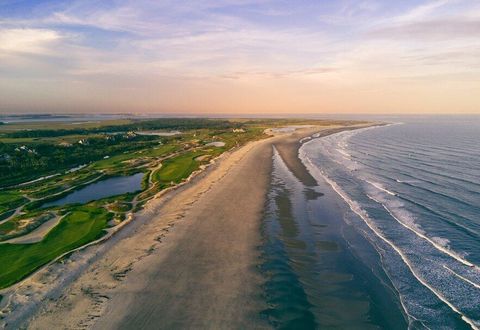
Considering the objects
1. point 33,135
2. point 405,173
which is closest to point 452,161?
point 405,173

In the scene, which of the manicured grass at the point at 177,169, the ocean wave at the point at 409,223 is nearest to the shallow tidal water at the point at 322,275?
the ocean wave at the point at 409,223

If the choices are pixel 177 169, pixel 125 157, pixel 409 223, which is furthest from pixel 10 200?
pixel 409 223

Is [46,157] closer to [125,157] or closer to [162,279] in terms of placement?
[125,157]

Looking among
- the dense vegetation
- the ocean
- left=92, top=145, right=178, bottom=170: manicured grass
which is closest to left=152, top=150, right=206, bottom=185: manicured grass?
the dense vegetation

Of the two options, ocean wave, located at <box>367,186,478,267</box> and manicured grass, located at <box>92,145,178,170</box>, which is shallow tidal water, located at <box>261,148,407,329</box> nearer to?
ocean wave, located at <box>367,186,478,267</box>

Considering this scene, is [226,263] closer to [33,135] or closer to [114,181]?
[114,181]

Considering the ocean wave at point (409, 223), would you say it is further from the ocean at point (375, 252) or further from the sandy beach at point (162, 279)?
the sandy beach at point (162, 279)
